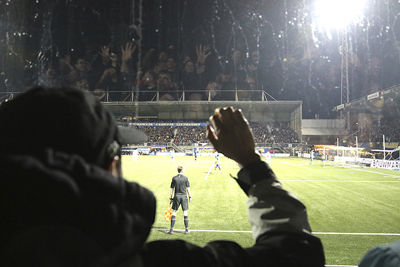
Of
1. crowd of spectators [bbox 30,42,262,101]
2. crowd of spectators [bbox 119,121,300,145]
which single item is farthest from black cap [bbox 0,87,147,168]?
crowd of spectators [bbox 30,42,262,101]

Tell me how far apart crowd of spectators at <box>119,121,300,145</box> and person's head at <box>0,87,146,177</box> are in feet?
182

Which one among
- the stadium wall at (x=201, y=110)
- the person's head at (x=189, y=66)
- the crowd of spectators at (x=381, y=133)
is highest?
the person's head at (x=189, y=66)

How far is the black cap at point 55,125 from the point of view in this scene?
30.6 inches

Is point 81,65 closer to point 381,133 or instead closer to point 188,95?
point 188,95

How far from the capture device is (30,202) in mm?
664

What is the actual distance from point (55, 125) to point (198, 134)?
6069cm

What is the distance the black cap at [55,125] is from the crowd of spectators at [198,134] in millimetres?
55375

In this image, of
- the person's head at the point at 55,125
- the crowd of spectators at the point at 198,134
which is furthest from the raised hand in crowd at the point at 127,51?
the person's head at the point at 55,125

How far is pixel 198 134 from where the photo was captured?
202 ft

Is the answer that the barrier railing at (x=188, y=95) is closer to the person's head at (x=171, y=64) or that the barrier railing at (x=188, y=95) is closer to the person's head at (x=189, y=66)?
the person's head at (x=189, y=66)

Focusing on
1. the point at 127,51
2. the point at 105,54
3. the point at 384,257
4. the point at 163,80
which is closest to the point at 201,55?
the point at 163,80

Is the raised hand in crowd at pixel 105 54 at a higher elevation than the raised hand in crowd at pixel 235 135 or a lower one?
higher

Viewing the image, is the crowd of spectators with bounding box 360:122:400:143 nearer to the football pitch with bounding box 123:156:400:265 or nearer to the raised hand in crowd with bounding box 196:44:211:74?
the football pitch with bounding box 123:156:400:265

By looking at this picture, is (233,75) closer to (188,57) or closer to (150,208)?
(188,57)
